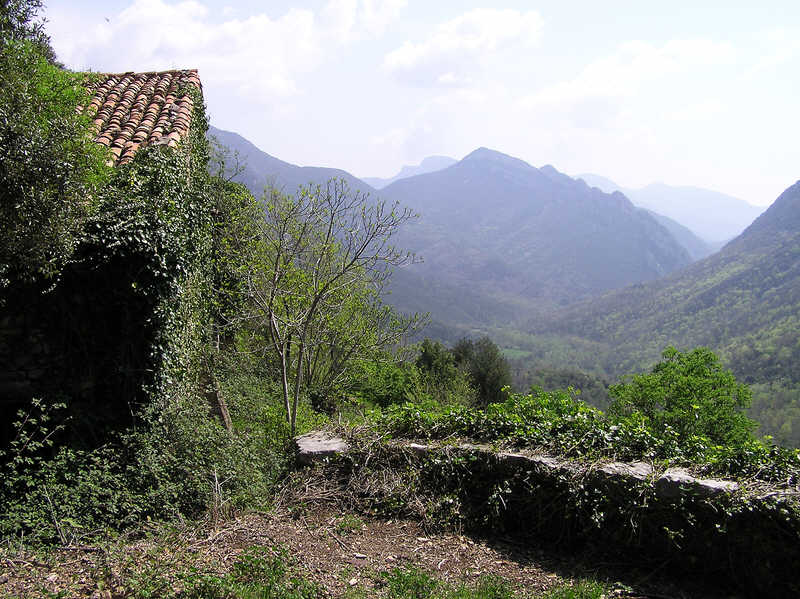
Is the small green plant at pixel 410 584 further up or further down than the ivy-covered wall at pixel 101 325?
further down

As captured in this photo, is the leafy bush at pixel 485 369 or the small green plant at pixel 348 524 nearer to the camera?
the small green plant at pixel 348 524

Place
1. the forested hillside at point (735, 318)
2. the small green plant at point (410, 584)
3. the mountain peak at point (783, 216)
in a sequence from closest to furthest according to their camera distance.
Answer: the small green plant at point (410, 584) < the forested hillside at point (735, 318) < the mountain peak at point (783, 216)

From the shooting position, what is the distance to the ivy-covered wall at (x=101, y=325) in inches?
223

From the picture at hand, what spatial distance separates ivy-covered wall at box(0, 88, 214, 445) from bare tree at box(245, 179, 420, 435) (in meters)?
1.98

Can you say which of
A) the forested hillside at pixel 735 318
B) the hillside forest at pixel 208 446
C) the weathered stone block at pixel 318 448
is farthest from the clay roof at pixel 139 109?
the forested hillside at pixel 735 318

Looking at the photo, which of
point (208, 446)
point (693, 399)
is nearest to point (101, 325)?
point (208, 446)

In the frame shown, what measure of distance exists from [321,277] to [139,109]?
16.1 ft

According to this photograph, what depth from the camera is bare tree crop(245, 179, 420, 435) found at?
8.05 m

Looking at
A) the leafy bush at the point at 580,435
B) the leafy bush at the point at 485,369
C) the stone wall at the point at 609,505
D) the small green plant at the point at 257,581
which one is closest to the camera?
the small green plant at the point at 257,581

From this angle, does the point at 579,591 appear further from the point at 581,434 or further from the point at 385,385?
the point at 385,385

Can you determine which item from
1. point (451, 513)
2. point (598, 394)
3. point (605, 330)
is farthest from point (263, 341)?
point (605, 330)

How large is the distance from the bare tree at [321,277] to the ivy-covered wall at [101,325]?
198 cm

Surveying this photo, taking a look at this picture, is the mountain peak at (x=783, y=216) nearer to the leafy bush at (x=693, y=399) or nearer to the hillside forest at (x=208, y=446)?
the leafy bush at (x=693, y=399)

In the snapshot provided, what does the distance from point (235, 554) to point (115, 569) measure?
823 mm
